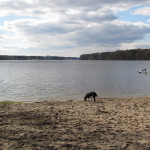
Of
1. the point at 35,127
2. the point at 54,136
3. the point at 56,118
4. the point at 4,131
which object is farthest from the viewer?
the point at 56,118

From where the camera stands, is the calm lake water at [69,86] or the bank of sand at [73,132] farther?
the calm lake water at [69,86]

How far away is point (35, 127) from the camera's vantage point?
7855 mm

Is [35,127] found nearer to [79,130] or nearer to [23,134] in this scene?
[23,134]

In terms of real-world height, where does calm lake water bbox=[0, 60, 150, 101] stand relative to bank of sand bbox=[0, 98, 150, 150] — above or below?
below

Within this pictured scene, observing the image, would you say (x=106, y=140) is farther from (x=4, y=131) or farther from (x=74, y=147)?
(x=4, y=131)

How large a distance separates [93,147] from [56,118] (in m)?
3.94

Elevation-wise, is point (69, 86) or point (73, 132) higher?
point (73, 132)

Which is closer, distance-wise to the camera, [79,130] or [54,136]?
[54,136]

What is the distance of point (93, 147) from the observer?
5742mm

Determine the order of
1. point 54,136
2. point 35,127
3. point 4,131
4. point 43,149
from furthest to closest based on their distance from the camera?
point 35,127 < point 4,131 < point 54,136 < point 43,149

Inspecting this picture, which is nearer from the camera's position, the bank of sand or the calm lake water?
the bank of sand

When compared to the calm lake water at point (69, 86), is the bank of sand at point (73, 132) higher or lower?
higher

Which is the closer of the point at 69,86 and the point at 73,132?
the point at 73,132

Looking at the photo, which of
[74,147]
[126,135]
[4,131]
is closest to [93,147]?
[74,147]
